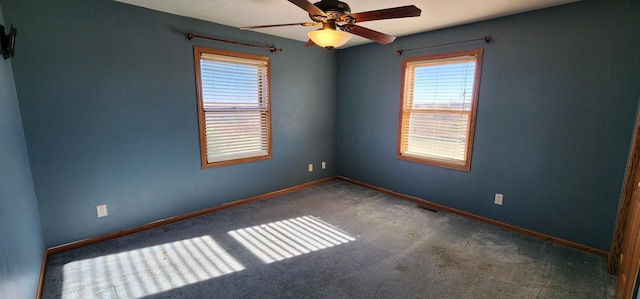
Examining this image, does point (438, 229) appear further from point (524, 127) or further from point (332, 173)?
point (332, 173)

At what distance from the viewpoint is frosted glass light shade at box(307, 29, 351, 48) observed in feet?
6.53

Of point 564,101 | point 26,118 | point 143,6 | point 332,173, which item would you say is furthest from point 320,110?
point 26,118

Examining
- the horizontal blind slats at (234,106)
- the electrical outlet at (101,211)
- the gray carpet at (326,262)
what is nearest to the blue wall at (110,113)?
the electrical outlet at (101,211)

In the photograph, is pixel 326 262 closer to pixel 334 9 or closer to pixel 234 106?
pixel 334 9

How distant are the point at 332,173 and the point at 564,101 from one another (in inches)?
128

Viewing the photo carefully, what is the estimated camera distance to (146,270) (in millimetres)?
2248

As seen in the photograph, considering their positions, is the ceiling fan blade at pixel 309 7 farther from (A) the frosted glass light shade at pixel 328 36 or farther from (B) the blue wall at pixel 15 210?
(B) the blue wall at pixel 15 210

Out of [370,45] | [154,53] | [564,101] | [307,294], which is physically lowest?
[307,294]

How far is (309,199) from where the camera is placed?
396 cm

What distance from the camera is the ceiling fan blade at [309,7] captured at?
164 centimetres

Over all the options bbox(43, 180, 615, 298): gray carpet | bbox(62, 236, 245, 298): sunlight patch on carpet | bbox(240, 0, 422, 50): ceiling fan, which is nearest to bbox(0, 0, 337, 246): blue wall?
bbox(43, 180, 615, 298): gray carpet

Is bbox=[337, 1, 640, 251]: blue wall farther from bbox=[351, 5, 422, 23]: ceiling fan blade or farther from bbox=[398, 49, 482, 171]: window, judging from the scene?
bbox=[351, 5, 422, 23]: ceiling fan blade

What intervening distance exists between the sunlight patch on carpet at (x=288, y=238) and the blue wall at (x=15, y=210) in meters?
1.46

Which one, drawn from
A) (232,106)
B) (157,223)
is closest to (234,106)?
(232,106)
